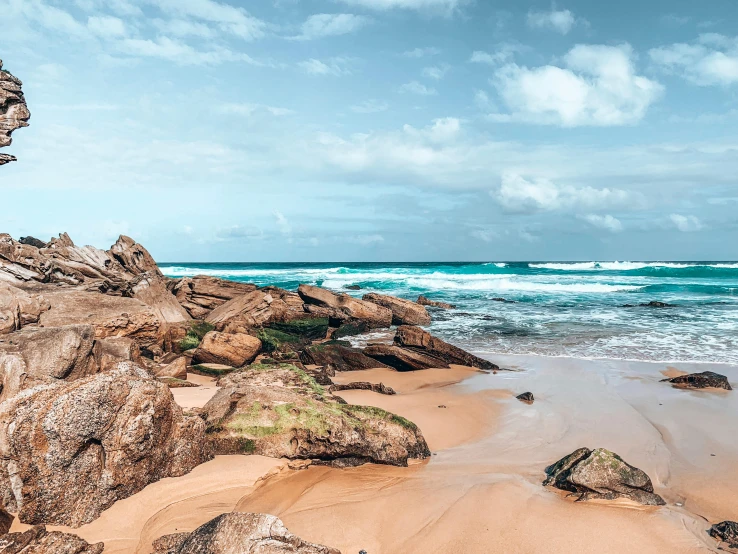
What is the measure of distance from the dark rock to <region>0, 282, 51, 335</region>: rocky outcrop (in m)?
8.67

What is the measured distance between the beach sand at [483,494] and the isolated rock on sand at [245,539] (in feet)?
2.32

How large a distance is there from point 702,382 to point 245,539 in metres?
9.77

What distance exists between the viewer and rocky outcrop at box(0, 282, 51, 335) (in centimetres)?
756

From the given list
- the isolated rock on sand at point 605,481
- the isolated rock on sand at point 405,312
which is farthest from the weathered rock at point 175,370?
the isolated rock on sand at point 405,312

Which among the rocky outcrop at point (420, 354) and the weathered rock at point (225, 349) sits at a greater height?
the weathered rock at point (225, 349)

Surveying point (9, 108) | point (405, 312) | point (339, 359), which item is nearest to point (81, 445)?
point (339, 359)

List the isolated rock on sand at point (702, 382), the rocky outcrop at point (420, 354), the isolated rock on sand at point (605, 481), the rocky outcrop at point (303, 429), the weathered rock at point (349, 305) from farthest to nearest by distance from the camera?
the weathered rock at point (349, 305) → the rocky outcrop at point (420, 354) → the isolated rock on sand at point (702, 382) → the rocky outcrop at point (303, 429) → the isolated rock on sand at point (605, 481)

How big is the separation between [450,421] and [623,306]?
21985 millimetres

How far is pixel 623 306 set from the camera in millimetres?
25375

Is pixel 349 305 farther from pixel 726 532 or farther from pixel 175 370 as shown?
pixel 726 532

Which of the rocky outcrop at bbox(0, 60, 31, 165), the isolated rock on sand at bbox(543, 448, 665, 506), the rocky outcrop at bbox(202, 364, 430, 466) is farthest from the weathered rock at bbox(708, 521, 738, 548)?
the rocky outcrop at bbox(0, 60, 31, 165)

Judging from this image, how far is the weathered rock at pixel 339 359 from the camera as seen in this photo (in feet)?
37.0

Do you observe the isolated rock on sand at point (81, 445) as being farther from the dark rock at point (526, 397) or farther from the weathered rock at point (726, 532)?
the dark rock at point (526, 397)

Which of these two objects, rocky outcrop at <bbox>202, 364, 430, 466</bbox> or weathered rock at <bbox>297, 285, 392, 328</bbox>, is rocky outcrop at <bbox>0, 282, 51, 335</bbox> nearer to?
rocky outcrop at <bbox>202, 364, 430, 466</bbox>
